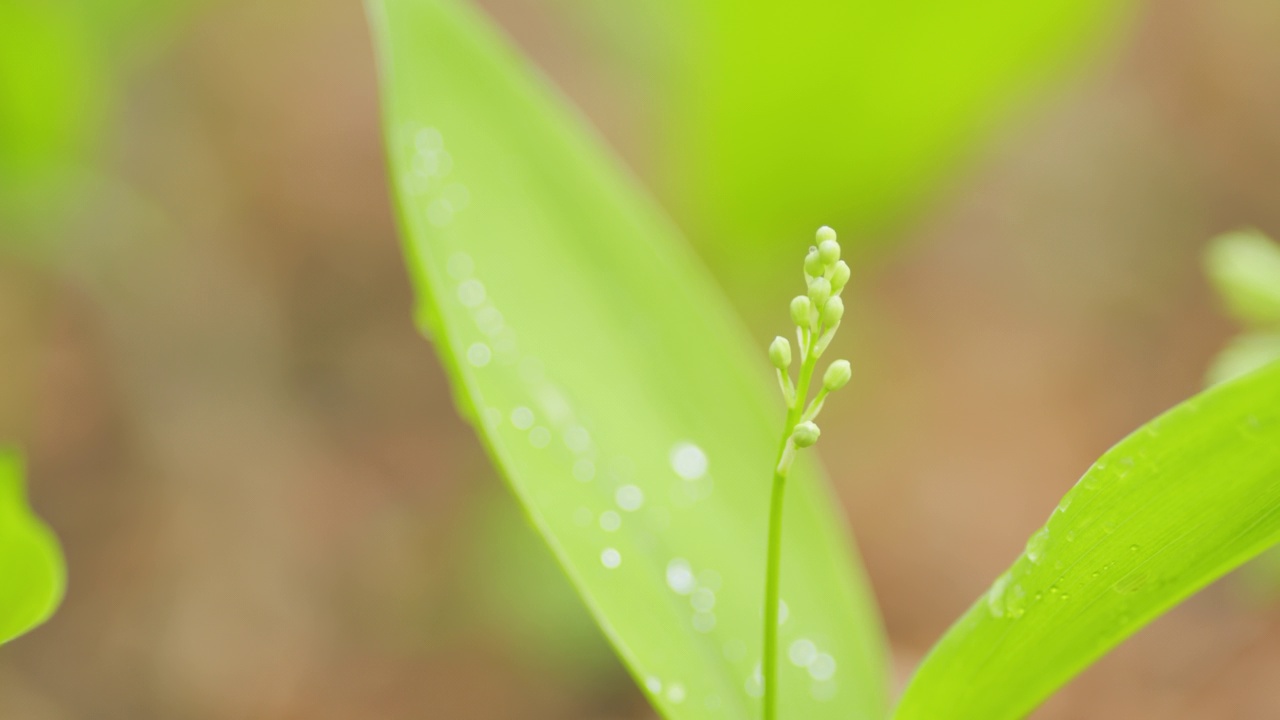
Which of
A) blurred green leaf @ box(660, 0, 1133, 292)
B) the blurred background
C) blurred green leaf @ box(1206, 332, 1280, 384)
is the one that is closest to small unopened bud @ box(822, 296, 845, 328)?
blurred green leaf @ box(1206, 332, 1280, 384)

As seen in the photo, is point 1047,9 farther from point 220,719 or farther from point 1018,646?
point 220,719

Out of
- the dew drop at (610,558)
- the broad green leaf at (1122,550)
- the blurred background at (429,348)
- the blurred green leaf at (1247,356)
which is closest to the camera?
the broad green leaf at (1122,550)

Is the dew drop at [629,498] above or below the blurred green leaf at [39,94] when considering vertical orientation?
below

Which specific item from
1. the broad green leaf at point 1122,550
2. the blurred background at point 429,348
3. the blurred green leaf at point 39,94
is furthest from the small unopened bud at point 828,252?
the blurred green leaf at point 39,94

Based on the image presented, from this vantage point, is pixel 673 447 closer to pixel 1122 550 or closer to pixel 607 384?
pixel 607 384

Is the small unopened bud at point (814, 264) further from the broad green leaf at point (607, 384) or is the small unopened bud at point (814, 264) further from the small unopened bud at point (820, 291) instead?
the broad green leaf at point (607, 384)

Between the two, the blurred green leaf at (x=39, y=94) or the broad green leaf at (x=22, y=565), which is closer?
the broad green leaf at (x=22, y=565)
